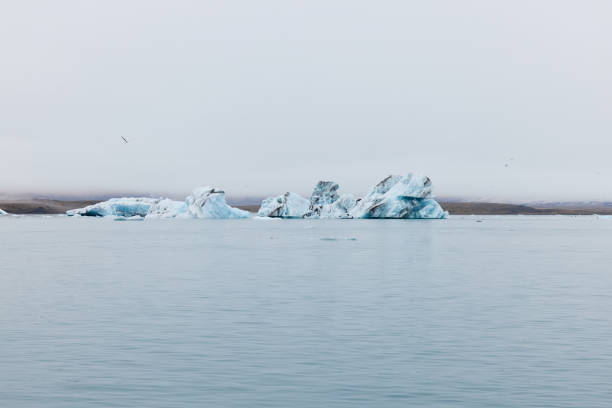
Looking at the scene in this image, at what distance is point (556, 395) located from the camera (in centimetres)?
1062

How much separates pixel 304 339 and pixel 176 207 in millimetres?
122899

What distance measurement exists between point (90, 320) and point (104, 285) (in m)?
8.75

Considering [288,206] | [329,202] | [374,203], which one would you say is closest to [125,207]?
[288,206]

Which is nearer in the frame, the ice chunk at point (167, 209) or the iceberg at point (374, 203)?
the iceberg at point (374, 203)

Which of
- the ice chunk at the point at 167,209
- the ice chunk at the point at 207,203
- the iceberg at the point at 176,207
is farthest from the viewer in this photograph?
the ice chunk at the point at 167,209

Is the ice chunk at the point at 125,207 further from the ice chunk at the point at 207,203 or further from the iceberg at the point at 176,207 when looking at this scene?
the ice chunk at the point at 207,203

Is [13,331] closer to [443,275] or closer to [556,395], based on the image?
[556,395]

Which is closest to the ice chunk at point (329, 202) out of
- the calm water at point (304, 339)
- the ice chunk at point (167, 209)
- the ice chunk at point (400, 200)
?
the ice chunk at point (400, 200)

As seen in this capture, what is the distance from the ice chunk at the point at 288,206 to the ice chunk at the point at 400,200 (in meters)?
14.2

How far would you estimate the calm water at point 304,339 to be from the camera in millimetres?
10727

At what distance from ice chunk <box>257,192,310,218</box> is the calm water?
102 meters

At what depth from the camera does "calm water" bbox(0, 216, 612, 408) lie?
10.7 meters

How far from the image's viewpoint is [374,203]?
119m

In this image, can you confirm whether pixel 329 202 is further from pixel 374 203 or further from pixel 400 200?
pixel 400 200
